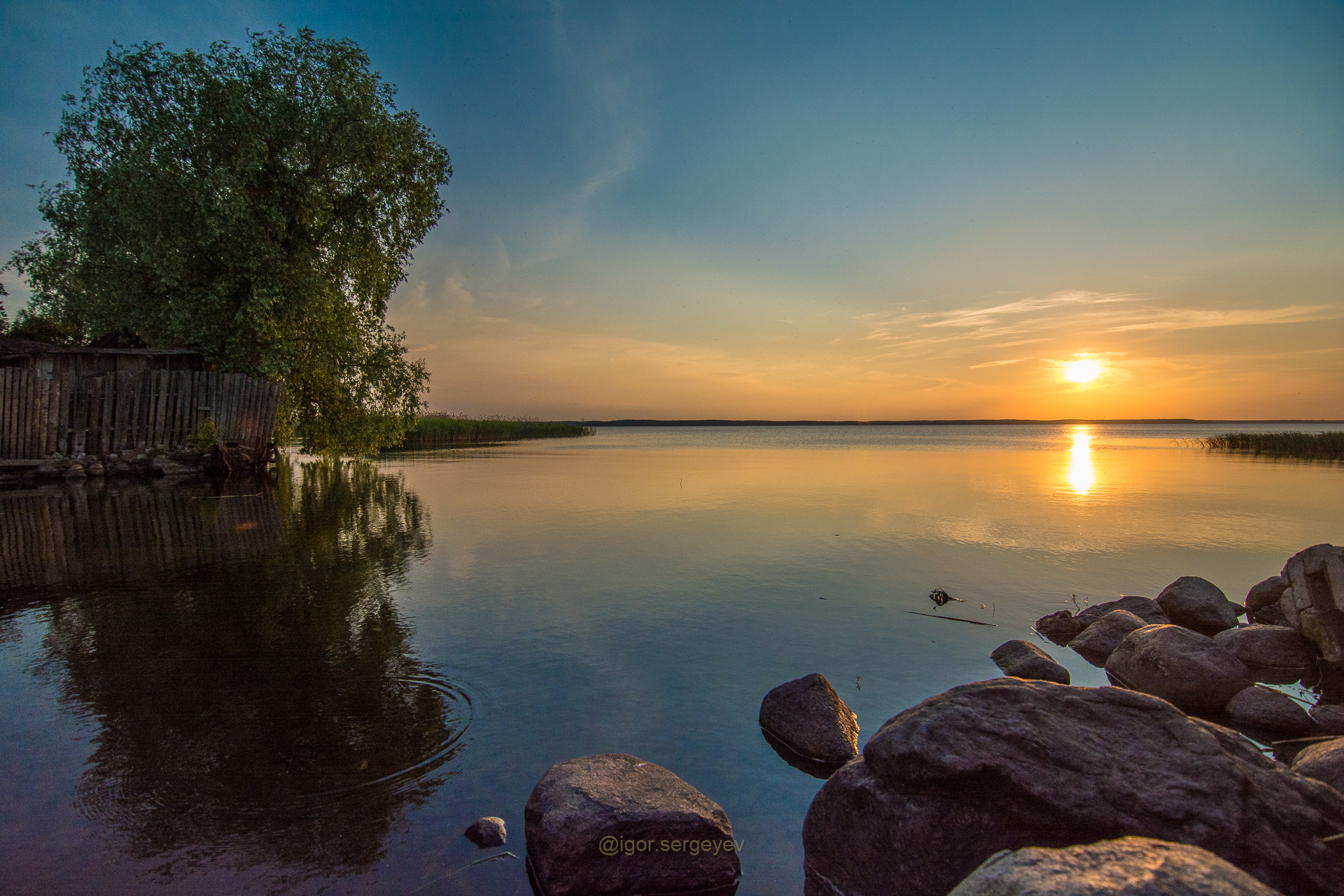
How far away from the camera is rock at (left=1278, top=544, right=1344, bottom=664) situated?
7.51 meters

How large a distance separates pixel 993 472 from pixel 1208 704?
100 feet

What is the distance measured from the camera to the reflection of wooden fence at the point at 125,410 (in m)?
23.0

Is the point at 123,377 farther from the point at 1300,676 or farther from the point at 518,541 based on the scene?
the point at 1300,676

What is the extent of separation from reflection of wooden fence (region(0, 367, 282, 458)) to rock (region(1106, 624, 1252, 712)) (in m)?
28.1

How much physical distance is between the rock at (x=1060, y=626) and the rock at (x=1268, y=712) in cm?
228

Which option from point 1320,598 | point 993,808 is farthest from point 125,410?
point 1320,598

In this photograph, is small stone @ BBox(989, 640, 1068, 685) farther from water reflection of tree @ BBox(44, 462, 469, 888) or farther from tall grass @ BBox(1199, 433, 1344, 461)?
tall grass @ BBox(1199, 433, 1344, 461)

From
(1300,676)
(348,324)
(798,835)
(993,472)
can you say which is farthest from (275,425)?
(993,472)

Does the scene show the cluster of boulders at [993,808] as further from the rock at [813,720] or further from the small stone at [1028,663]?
the small stone at [1028,663]

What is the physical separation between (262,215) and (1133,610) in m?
28.4

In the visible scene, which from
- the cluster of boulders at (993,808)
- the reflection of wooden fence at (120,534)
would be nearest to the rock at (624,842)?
the cluster of boulders at (993,808)

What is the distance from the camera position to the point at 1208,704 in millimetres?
6285

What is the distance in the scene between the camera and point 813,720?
5383 mm

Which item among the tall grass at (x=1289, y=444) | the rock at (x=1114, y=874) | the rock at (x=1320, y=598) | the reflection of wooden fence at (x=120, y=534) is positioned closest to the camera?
the rock at (x=1114, y=874)
